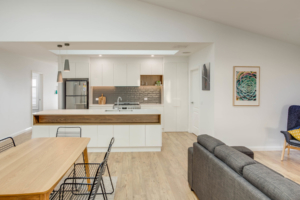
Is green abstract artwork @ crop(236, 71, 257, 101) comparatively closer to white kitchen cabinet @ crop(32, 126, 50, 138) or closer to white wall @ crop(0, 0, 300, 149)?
white wall @ crop(0, 0, 300, 149)

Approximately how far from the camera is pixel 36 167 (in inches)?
64.8

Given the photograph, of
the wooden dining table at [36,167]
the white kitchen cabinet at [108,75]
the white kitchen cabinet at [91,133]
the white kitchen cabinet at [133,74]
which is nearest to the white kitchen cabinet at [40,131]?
the white kitchen cabinet at [91,133]

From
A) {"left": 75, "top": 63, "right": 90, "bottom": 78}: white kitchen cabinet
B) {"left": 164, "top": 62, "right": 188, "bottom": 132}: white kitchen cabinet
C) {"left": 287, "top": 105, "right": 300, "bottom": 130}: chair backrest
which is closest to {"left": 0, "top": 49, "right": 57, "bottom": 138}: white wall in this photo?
{"left": 75, "top": 63, "right": 90, "bottom": 78}: white kitchen cabinet

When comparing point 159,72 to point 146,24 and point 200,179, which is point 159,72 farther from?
point 200,179

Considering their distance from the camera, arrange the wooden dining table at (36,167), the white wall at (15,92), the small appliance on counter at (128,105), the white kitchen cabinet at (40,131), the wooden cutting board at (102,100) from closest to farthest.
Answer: the wooden dining table at (36,167), the white kitchen cabinet at (40,131), the white wall at (15,92), the small appliance on counter at (128,105), the wooden cutting board at (102,100)

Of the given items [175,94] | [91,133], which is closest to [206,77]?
[175,94]

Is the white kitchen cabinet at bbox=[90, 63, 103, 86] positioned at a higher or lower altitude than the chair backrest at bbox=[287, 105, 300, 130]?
higher

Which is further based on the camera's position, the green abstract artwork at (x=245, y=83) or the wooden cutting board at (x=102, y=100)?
the wooden cutting board at (x=102, y=100)

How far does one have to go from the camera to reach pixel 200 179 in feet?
7.19

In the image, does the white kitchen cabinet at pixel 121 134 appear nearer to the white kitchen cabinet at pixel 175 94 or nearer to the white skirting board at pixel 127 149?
the white skirting board at pixel 127 149

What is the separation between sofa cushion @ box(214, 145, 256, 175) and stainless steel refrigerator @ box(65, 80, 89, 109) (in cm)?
539

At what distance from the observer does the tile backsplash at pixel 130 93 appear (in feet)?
23.0

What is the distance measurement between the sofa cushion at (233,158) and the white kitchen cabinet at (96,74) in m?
5.37

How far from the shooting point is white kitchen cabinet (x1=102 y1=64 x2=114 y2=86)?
6582 mm
